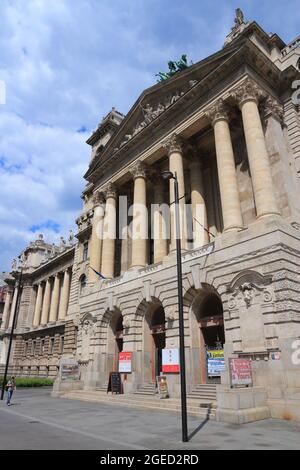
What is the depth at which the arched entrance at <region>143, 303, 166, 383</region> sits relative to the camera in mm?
25008

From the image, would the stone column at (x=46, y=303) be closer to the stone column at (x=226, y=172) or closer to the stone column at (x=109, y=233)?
the stone column at (x=109, y=233)

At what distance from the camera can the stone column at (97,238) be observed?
33062 mm

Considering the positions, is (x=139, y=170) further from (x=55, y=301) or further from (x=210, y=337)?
(x=55, y=301)

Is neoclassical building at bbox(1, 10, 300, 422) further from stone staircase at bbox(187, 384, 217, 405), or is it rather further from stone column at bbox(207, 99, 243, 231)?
stone staircase at bbox(187, 384, 217, 405)

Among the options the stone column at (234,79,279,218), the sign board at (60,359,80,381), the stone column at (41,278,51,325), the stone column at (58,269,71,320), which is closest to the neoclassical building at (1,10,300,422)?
the stone column at (234,79,279,218)

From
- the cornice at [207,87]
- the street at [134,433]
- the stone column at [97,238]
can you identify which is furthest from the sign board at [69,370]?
the cornice at [207,87]

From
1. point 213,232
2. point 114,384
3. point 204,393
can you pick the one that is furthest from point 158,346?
point 213,232

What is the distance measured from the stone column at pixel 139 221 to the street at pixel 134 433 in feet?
44.4

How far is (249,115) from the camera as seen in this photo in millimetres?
22344

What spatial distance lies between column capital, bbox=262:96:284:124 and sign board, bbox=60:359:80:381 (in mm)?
24741

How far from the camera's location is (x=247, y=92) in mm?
22953

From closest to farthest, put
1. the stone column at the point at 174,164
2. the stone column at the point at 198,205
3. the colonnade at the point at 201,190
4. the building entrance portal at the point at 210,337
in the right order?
1. the colonnade at the point at 201,190
2. the building entrance portal at the point at 210,337
3. the stone column at the point at 198,205
4. the stone column at the point at 174,164

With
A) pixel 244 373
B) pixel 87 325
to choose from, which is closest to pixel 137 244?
pixel 87 325
